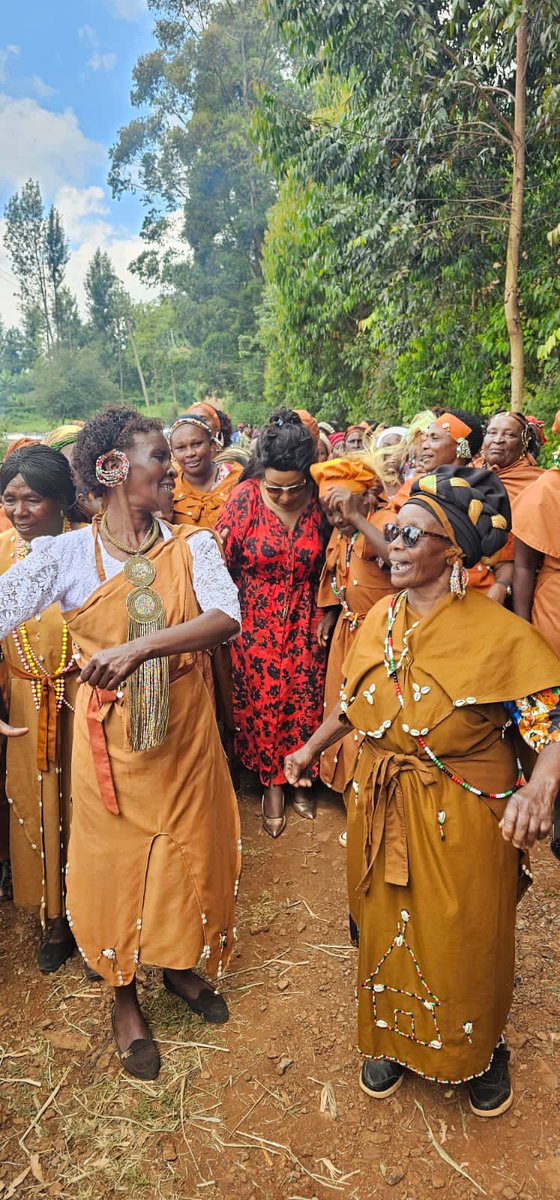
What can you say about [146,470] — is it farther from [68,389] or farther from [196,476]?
[68,389]

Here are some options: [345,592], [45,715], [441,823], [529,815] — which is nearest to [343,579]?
[345,592]

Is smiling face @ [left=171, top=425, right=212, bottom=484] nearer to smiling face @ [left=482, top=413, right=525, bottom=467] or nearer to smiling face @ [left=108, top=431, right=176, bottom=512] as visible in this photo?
smiling face @ [left=482, top=413, right=525, bottom=467]

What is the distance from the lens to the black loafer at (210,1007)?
287cm

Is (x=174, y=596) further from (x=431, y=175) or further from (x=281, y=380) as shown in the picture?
(x=281, y=380)

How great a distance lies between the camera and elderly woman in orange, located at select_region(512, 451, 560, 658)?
3582mm

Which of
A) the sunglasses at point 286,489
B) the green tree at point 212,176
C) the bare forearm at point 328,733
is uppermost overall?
the green tree at point 212,176

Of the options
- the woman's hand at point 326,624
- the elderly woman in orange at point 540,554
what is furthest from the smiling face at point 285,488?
the elderly woman in orange at point 540,554

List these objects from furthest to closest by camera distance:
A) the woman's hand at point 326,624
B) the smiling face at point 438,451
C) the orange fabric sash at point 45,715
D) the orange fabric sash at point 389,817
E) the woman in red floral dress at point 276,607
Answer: the woman's hand at point 326,624 < the woman in red floral dress at point 276,607 < the smiling face at point 438,451 < the orange fabric sash at point 45,715 < the orange fabric sash at point 389,817

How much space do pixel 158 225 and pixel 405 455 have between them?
155 ft

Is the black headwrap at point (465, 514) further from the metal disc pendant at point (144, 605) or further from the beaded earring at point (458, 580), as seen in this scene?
the metal disc pendant at point (144, 605)

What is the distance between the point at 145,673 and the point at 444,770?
0.96 meters

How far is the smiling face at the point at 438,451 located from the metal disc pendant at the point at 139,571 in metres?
2.23

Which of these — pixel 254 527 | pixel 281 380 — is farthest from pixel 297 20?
pixel 281 380

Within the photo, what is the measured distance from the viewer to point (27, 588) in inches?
91.4
